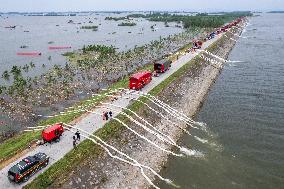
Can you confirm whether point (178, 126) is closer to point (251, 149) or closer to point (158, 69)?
point (251, 149)

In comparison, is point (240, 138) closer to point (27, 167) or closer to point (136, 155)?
point (136, 155)

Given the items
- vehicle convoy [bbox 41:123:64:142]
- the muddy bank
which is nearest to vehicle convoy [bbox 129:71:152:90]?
the muddy bank

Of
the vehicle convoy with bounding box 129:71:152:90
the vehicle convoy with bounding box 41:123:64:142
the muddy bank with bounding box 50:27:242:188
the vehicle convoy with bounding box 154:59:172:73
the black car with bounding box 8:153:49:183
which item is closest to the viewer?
the black car with bounding box 8:153:49:183

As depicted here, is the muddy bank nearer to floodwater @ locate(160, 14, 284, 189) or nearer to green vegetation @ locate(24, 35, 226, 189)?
green vegetation @ locate(24, 35, 226, 189)

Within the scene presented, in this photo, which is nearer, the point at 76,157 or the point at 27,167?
the point at 27,167

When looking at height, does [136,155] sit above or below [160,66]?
below

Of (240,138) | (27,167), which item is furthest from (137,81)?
(27,167)

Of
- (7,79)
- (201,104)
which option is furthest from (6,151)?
(7,79)
